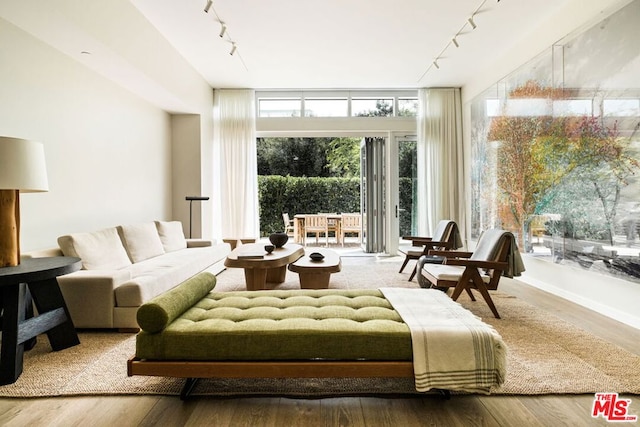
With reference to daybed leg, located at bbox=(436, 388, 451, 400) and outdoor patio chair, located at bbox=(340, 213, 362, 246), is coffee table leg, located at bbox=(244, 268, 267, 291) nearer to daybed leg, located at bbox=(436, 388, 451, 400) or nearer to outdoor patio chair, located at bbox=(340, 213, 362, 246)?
daybed leg, located at bbox=(436, 388, 451, 400)

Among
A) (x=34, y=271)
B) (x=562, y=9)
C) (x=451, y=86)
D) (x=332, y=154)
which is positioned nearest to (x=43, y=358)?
(x=34, y=271)

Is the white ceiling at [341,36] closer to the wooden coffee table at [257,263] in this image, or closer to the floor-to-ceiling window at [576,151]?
the floor-to-ceiling window at [576,151]

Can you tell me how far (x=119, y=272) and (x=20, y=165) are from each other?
109cm

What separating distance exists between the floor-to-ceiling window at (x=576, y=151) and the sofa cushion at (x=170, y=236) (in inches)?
176

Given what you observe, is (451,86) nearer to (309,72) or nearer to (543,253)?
(309,72)

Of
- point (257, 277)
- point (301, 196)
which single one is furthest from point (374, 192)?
point (257, 277)

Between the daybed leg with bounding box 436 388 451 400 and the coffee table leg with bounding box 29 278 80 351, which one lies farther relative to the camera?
the coffee table leg with bounding box 29 278 80 351

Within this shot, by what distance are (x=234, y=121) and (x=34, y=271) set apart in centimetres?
500

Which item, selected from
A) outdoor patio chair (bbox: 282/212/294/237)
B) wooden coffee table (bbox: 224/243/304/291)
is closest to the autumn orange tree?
wooden coffee table (bbox: 224/243/304/291)

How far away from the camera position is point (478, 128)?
19.4ft

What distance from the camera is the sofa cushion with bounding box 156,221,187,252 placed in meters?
4.95

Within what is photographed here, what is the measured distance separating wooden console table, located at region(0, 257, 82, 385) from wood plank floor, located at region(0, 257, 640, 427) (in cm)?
36

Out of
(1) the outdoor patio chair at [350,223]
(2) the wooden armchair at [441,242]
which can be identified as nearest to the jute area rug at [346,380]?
(2) the wooden armchair at [441,242]

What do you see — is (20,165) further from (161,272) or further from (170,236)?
(170,236)
